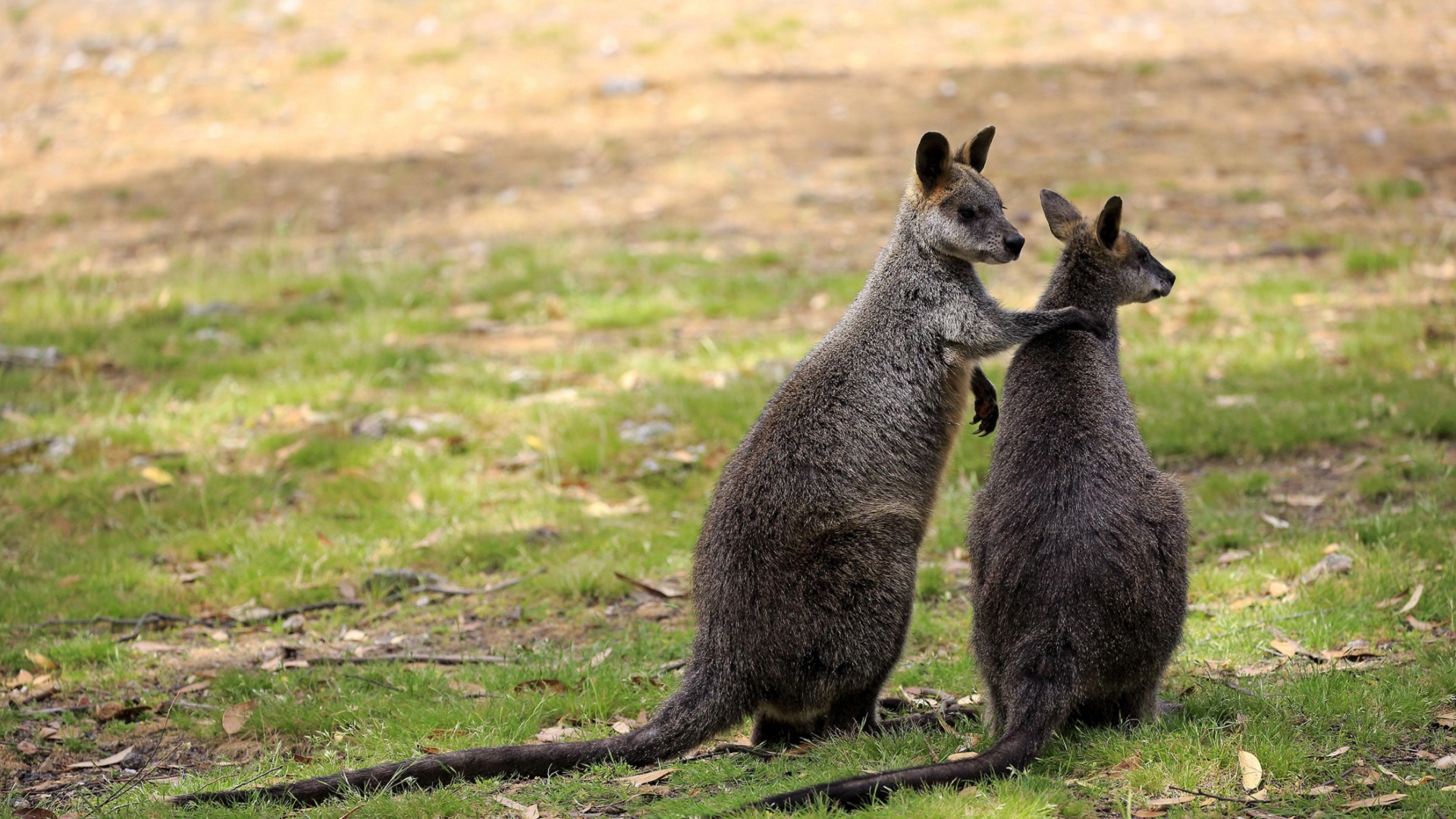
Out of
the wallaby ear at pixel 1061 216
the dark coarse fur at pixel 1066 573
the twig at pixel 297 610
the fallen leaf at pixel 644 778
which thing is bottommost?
the twig at pixel 297 610

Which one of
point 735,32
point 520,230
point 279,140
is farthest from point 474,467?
point 735,32

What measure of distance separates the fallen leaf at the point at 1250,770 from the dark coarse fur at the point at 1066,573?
385 millimetres

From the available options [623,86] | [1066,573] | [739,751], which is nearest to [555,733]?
[739,751]

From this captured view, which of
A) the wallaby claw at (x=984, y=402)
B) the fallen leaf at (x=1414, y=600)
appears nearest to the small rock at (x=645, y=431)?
the wallaby claw at (x=984, y=402)

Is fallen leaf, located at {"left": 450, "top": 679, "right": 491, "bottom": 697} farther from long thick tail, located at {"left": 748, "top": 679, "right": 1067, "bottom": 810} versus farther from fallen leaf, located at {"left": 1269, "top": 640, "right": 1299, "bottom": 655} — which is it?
fallen leaf, located at {"left": 1269, "top": 640, "right": 1299, "bottom": 655}

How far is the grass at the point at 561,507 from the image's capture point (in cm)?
470

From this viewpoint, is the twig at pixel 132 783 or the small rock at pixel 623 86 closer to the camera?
the twig at pixel 132 783

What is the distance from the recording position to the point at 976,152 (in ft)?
19.0

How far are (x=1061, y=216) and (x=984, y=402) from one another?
2.79 feet

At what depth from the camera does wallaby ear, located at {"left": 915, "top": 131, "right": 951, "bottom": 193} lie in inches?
215

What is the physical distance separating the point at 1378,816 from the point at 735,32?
1796 centimetres

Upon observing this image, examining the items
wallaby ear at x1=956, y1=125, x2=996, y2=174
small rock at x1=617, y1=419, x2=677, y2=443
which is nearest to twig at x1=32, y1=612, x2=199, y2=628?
small rock at x1=617, y1=419, x2=677, y2=443

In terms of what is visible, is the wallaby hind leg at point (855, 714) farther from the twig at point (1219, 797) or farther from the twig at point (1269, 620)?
the twig at point (1269, 620)

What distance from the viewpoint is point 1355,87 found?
17203 millimetres
